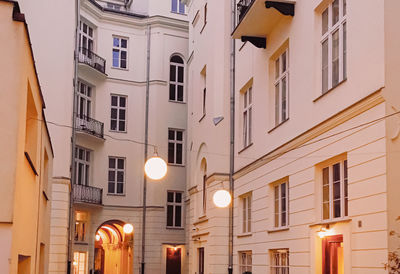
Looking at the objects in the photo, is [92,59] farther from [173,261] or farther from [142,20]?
[173,261]

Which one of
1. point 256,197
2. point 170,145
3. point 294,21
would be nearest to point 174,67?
point 170,145

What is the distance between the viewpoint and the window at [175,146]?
34.5 m

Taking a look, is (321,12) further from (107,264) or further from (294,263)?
(107,264)

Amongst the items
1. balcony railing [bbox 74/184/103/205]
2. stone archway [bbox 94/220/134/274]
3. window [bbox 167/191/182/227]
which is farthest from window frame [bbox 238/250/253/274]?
stone archway [bbox 94/220/134/274]

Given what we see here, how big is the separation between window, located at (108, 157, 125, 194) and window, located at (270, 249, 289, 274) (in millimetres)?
17010

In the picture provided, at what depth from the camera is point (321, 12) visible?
48.3ft

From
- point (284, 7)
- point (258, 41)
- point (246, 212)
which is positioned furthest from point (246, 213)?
point (284, 7)

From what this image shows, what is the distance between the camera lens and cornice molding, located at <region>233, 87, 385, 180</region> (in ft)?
37.7

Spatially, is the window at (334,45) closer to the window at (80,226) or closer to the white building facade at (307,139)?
the white building facade at (307,139)

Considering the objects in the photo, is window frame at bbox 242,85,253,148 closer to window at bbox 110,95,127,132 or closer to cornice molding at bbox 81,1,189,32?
window at bbox 110,95,127,132

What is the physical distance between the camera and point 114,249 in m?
39.3

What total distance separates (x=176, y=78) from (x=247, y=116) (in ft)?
47.8

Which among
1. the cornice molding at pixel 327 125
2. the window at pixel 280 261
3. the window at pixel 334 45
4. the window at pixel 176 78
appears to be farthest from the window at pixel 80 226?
the window at pixel 334 45

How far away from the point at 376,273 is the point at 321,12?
20.1 ft
